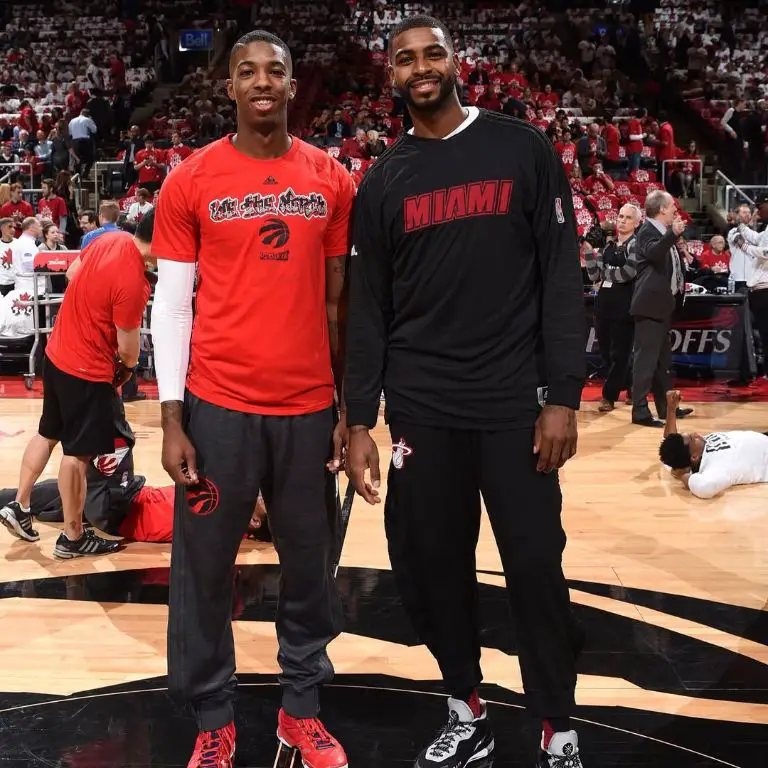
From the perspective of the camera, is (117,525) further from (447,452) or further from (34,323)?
(34,323)

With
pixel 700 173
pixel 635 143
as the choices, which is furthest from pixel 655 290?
pixel 700 173

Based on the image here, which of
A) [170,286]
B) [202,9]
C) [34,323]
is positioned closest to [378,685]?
[170,286]

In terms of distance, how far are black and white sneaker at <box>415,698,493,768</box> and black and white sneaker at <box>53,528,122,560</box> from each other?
2232 millimetres

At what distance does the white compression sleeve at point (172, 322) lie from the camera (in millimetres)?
2297

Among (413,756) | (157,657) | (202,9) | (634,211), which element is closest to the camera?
(413,756)

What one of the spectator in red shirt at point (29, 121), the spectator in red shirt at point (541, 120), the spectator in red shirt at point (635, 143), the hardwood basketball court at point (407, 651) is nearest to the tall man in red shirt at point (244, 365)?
the hardwood basketball court at point (407, 651)

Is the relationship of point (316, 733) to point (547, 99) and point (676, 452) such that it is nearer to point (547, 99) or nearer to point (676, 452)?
point (676, 452)

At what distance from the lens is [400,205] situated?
7.22 feet

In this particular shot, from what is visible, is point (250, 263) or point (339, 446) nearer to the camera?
point (250, 263)

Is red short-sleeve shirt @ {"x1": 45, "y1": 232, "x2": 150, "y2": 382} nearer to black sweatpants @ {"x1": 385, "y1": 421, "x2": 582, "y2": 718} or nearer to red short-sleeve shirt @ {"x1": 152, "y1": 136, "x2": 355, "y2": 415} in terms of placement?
red short-sleeve shirt @ {"x1": 152, "y1": 136, "x2": 355, "y2": 415}

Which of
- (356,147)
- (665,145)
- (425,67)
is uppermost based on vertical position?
(425,67)

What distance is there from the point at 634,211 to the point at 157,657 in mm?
5254

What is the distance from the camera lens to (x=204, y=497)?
232cm

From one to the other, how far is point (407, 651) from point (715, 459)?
8.57ft
